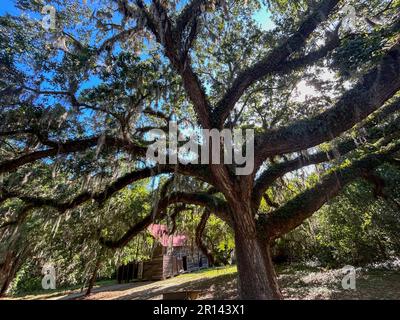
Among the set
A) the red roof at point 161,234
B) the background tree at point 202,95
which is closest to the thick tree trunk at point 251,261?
the background tree at point 202,95

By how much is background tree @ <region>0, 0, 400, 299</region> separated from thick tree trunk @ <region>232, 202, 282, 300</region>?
0.02 meters

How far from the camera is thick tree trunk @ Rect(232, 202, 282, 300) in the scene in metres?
4.46

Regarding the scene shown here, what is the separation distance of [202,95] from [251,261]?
10.9ft

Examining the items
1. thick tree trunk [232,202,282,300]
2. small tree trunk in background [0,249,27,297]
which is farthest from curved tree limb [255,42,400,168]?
small tree trunk in background [0,249,27,297]

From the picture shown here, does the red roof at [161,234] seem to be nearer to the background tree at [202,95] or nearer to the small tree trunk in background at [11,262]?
the background tree at [202,95]

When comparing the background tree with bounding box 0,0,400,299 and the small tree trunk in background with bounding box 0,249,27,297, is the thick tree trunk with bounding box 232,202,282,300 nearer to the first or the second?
the background tree with bounding box 0,0,400,299

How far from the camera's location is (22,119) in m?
4.48

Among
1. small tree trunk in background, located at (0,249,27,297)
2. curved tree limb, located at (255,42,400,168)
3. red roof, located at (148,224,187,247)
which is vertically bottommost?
small tree trunk in background, located at (0,249,27,297)

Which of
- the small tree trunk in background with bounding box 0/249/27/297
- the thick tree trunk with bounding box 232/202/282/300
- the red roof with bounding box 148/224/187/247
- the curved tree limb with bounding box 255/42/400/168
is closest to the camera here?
Result: the curved tree limb with bounding box 255/42/400/168

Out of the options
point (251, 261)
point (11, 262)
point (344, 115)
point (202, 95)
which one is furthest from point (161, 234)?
point (344, 115)

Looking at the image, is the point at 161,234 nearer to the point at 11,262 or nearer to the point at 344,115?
the point at 11,262
